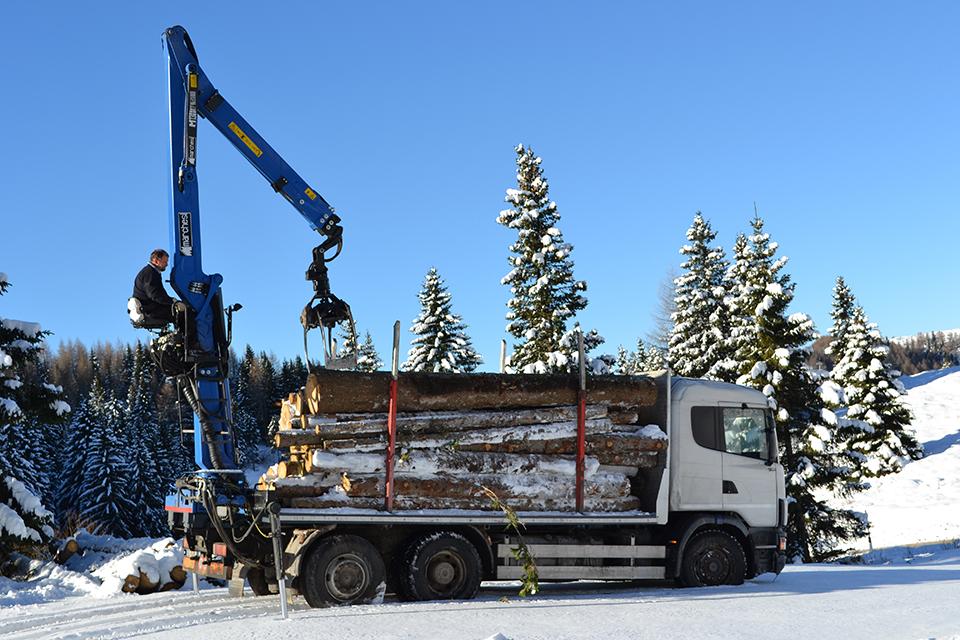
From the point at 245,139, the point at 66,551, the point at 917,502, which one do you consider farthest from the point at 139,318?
the point at 917,502

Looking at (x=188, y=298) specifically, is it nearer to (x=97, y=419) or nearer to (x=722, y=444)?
(x=722, y=444)

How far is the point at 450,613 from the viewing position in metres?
10.3

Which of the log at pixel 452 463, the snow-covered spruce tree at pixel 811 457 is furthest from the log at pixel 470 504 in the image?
the snow-covered spruce tree at pixel 811 457

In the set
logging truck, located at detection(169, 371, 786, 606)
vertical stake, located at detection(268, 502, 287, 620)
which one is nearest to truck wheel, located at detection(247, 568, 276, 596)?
logging truck, located at detection(169, 371, 786, 606)

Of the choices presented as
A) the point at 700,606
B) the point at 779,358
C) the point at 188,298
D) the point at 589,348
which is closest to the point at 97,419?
the point at 589,348

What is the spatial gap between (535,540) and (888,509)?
93.9ft

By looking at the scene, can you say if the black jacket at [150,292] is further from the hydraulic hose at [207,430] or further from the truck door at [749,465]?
the truck door at [749,465]

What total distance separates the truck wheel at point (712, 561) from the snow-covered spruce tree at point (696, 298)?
2698 centimetres

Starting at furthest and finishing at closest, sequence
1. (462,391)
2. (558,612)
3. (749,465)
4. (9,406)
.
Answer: (9,406), (749,465), (462,391), (558,612)

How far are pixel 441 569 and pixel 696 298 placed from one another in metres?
31.9

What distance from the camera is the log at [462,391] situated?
37.6 feet

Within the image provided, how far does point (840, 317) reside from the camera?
52844 millimetres

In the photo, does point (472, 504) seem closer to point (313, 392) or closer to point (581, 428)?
point (581, 428)

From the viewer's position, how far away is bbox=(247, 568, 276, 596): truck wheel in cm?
1223
